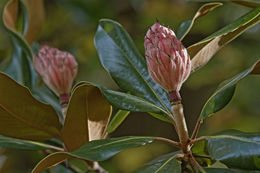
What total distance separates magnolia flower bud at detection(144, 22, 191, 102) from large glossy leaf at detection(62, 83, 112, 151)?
5.3 inches

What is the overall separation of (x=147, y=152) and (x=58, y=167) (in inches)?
50.0

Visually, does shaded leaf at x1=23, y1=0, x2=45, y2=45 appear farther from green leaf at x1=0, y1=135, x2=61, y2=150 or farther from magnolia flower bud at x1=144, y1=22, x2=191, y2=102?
magnolia flower bud at x1=144, y1=22, x2=191, y2=102

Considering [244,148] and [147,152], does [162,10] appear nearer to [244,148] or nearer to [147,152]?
[147,152]

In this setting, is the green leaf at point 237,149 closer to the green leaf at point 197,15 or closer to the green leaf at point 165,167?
the green leaf at point 165,167

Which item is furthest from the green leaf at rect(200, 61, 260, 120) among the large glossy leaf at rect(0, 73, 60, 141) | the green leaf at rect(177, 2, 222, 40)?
the large glossy leaf at rect(0, 73, 60, 141)

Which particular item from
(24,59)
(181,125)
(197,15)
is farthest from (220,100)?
(24,59)

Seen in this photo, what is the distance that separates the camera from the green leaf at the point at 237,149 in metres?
0.66

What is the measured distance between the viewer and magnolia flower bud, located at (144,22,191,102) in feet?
2.40

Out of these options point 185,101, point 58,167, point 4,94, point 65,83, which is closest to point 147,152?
point 185,101

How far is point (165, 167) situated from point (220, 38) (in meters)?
0.28

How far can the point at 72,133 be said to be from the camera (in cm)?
87

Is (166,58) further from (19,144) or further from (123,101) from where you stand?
(19,144)

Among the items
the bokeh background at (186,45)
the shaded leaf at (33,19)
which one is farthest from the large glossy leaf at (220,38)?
the bokeh background at (186,45)

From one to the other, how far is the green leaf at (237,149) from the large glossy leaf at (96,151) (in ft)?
0.39
